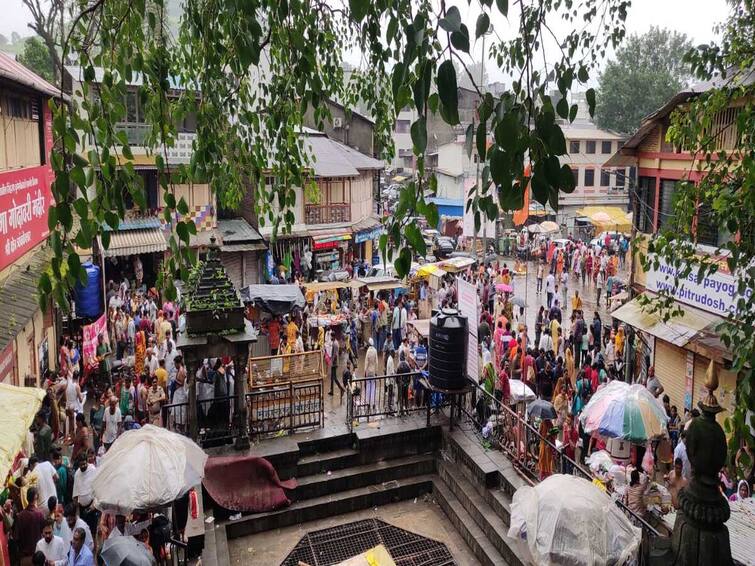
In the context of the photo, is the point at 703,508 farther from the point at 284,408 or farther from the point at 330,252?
the point at 330,252

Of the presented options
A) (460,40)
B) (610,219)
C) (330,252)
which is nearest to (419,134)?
(460,40)

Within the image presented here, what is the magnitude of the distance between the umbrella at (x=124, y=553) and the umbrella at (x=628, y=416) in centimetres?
624

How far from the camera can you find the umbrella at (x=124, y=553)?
6.42 meters

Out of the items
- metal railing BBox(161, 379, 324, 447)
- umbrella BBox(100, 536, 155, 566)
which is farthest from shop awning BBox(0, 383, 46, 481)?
metal railing BBox(161, 379, 324, 447)

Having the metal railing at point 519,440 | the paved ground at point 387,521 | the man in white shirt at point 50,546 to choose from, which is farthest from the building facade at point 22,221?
the metal railing at point 519,440

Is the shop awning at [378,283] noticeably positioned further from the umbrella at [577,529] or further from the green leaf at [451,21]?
Answer: the green leaf at [451,21]

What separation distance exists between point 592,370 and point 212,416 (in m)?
7.93

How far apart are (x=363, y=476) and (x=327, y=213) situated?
20.7m

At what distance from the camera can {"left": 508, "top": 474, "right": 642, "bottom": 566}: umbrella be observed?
21.2ft

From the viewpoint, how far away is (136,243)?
22406 mm

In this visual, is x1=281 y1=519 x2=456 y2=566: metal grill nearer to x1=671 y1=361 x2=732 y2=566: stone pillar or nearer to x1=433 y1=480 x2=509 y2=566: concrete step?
x1=433 y1=480 x2=509 y2=566: concrete step

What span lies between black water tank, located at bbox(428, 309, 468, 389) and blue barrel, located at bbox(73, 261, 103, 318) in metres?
10.1

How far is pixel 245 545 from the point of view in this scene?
9211 millimetres

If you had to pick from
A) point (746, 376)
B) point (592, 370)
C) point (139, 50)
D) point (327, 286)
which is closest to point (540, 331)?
point (592, 370)
